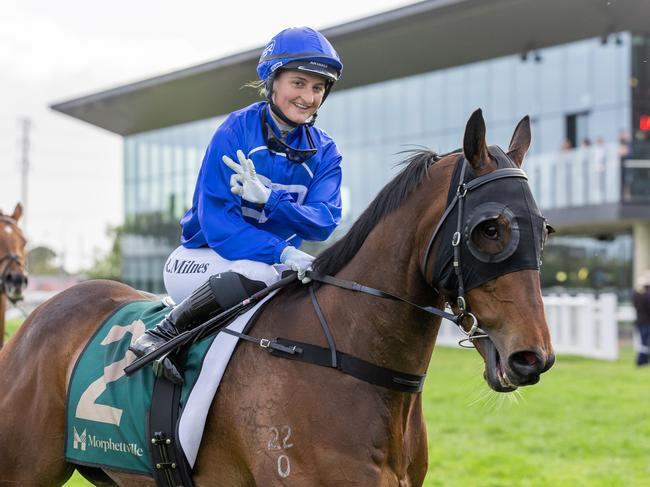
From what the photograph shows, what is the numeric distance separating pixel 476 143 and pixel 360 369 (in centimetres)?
88

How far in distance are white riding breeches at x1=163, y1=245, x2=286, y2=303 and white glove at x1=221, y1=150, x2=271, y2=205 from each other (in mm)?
276

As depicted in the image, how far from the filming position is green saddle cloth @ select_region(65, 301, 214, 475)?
3.38m

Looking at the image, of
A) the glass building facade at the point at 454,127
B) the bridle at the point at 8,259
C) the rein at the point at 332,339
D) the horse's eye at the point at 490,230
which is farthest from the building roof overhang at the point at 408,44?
the horse's eye at the point at 490,230

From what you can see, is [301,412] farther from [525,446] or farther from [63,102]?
[63,102]

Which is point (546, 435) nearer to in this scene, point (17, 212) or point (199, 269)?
point (199, 269)

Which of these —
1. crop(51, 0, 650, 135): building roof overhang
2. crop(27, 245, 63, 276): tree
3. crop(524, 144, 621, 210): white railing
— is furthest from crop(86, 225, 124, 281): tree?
crop(524, 144, 621, 210): white railing

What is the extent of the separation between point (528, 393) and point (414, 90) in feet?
63.5

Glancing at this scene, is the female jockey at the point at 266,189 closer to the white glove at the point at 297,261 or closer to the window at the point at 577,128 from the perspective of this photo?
the white glove at the point at 297,261

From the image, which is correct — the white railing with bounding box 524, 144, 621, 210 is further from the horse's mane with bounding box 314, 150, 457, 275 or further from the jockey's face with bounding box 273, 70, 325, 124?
the horse's mane with bounding box 314, 150, 457, 275

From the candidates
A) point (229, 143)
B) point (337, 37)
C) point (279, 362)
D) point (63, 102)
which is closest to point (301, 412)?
point (279, 362)

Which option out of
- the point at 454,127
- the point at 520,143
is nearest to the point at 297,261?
the point at 520,143

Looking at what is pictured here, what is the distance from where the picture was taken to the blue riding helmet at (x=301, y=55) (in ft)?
10.9

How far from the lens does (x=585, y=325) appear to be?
1733 centimetres

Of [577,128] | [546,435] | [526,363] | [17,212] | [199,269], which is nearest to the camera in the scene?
[526,363]
